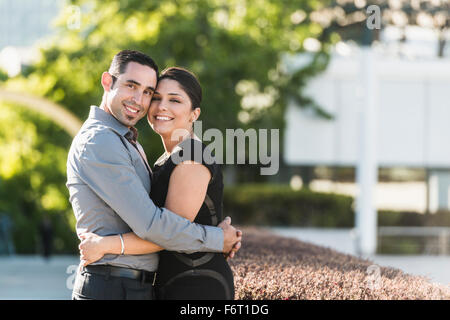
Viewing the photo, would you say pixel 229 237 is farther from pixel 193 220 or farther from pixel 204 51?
pixel 204 51

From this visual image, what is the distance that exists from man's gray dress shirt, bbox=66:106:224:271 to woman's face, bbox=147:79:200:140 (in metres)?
0.28

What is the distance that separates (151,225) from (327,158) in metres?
17.8

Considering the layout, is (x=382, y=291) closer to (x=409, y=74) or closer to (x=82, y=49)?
(x=82, y=49)

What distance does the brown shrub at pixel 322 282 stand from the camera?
3.18 metres

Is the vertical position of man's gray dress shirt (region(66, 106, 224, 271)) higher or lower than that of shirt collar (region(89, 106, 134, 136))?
lower

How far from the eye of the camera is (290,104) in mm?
20172

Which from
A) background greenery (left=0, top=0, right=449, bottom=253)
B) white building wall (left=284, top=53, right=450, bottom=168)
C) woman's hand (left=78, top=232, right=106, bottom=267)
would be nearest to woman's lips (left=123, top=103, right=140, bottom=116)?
woman's hand (left=78, top=232, right=106, bottom=267)

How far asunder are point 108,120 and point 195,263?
2.69 feet

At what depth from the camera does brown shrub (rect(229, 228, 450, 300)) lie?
318 centimetres

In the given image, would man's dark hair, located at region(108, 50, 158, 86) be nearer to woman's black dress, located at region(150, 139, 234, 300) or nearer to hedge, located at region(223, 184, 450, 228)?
woman's black dress, located at region(150, 139, 234, 300)

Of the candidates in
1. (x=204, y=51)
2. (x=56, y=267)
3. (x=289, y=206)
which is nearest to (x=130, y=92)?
(x=204, y=51)

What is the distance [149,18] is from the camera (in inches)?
709

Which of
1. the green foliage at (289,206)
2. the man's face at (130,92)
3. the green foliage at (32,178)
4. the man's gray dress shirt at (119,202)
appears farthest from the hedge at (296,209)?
the man's gray dress shirt at (119,202)

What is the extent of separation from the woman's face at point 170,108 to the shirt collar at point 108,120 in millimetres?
200
